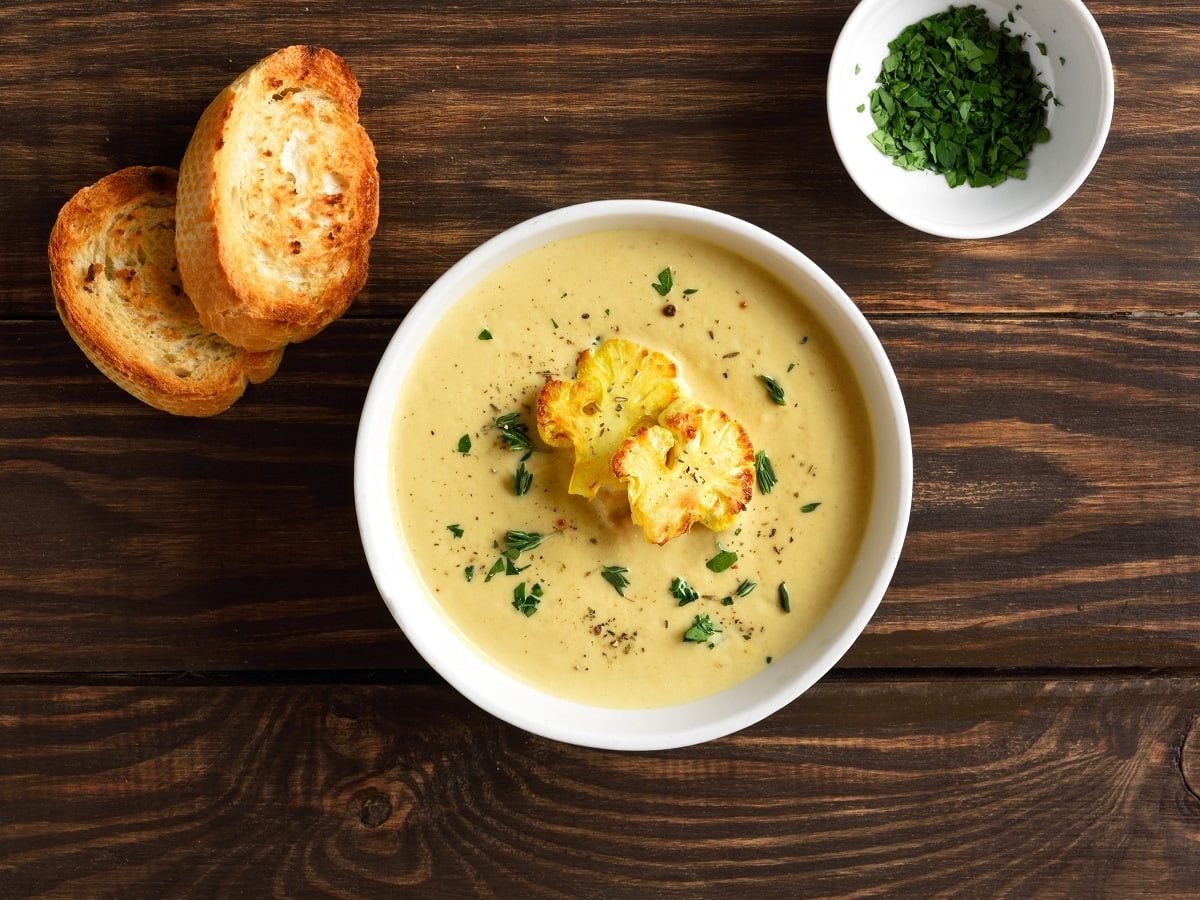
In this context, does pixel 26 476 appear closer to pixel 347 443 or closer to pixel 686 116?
pixel 347 443

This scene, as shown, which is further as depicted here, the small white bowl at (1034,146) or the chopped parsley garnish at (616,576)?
the small white bowl at (1034,146)

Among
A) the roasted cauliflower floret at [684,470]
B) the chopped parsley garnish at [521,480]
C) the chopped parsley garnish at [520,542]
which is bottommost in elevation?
the chopped parsley garnish at [520,542]

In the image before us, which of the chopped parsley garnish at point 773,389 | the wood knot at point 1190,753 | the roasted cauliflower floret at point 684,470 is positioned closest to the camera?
the roasted cauliflower floret at point 684,470

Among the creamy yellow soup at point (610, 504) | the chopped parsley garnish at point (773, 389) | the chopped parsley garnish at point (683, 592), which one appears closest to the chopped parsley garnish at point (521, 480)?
the creamy yellow soup at point (610, 504)

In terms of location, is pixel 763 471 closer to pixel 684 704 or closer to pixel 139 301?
pixel 684 704

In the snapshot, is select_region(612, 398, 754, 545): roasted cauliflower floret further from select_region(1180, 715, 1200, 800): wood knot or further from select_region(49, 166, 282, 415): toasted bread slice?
select_region(1180, 715, 1200, 800): wood knot

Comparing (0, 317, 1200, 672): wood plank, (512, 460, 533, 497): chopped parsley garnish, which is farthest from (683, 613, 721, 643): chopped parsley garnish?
(0, 317, 1200, 672): wood plank

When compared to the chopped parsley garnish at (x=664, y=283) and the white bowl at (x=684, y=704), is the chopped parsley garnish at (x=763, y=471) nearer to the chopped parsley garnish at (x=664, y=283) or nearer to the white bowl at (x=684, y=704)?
the white bowl at (x=684, y=704)
